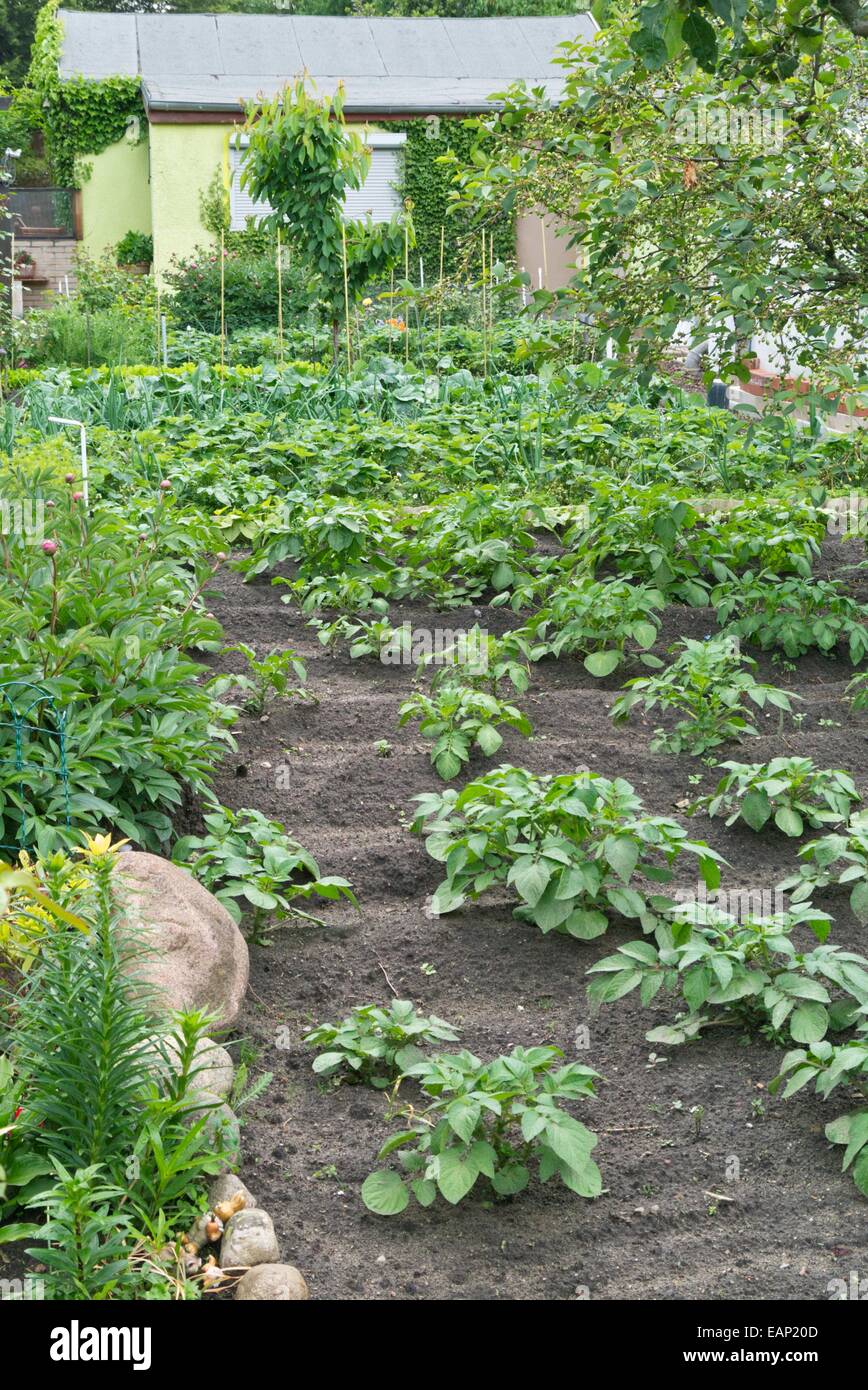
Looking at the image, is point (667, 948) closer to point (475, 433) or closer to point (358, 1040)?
point (358, 1040)

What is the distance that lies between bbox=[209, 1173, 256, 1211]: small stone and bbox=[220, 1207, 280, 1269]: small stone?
0.06 metres

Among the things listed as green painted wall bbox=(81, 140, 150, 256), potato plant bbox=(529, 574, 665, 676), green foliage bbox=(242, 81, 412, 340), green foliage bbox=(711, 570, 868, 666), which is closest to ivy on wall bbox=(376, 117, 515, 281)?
green painted wall bbox=(81, 140, 150, 256)

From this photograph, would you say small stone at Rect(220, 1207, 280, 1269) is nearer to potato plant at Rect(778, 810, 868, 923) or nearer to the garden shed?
potato plant at Rect(778, 810, 868, 923)

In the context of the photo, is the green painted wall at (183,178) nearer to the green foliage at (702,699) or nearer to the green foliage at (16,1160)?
the green foliage at (702,699)

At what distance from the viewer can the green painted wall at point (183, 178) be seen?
18.6 metres

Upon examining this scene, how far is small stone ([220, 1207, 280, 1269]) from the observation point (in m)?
2.38

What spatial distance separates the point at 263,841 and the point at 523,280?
231 centimetres

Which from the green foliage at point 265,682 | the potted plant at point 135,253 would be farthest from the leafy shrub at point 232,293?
the green foliage at point 265,682

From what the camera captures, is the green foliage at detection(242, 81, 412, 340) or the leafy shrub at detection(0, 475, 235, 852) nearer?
the leafy shrub at detection(0, 475, 235, 852)

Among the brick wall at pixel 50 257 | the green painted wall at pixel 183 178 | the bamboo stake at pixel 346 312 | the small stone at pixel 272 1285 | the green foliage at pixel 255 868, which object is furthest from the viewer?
the brick wall at pixel 50 257

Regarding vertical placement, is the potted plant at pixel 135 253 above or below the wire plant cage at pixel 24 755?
above

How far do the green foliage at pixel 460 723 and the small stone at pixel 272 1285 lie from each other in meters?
1.98

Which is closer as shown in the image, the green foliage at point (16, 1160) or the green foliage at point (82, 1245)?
the green foliage at point (82, 1245)

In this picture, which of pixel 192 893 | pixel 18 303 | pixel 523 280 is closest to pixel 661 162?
pixel 523 280
